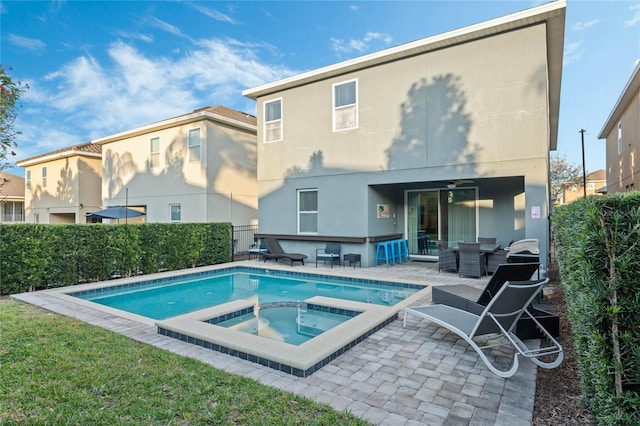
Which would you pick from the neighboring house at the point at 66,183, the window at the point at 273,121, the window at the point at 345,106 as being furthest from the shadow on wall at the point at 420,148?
the neighboring house at the point at 66,183

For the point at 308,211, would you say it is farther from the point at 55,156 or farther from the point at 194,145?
the point at 55,156

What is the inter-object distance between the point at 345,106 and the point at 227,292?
294 inches

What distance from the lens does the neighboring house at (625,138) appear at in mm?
14953

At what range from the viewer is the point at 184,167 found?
1691cm

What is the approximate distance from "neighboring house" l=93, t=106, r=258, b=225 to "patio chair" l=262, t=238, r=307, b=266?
14.3 feet

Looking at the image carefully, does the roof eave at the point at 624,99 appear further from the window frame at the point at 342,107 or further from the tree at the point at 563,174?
the window frame at the point at 342,107

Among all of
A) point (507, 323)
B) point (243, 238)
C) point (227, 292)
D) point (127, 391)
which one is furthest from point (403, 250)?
point (127, 391)

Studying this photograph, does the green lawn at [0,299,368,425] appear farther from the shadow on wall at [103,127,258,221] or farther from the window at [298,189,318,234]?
the shadow on wall at [103,127,258,221]

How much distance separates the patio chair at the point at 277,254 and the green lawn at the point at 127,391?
7.91m

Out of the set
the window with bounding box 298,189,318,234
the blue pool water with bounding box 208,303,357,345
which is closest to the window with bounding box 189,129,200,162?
the window with bounding box 298,189,318,234

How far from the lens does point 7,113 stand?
132 inches

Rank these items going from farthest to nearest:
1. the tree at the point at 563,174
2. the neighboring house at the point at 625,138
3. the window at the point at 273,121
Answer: the tree at the point at 563,174 < the neighboring house at the point at 625,138 < the window at the point at 273,121

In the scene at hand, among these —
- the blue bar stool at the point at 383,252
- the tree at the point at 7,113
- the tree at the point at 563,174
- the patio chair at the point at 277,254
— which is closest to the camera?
the tree at the point at 7,113

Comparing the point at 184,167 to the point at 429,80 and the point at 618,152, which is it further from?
the point at 618,152
